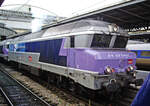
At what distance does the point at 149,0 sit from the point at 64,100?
6.09 m

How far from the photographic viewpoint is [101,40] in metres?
6.60

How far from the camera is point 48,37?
895 cm

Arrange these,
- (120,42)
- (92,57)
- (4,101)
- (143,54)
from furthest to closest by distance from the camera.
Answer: (143,54)
(4,101)
(120,42)
(92,57)

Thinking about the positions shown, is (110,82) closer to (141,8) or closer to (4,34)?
(141,8)

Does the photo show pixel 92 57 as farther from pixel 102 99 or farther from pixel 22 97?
pixel 22 97

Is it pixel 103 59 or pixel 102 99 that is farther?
pixel 102 99

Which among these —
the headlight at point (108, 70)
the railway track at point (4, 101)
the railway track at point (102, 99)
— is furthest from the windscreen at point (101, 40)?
the railway track at point (4, 101)

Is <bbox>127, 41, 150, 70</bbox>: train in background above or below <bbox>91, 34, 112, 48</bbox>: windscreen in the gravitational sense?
below

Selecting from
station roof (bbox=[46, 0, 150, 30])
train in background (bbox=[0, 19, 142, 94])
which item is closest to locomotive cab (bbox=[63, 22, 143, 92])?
train in background (bbox=[0, 19, 142, 94])

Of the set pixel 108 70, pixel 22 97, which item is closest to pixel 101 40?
pixel 108 70

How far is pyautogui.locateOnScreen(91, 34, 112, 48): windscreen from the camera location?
253 inches

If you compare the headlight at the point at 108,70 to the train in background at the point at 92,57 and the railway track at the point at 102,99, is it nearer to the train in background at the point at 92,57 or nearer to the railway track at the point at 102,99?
the train in background at the point at 92,57

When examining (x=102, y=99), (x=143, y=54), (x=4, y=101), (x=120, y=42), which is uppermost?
(x=120, y=42)

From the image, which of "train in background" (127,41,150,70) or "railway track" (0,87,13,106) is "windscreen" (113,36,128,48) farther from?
"train in background" (127,41,150,70)
